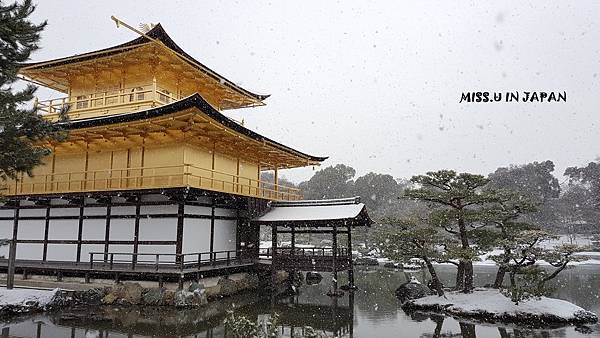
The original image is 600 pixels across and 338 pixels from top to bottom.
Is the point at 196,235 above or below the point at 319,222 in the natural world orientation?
below

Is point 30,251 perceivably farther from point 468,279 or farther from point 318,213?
point 468,279

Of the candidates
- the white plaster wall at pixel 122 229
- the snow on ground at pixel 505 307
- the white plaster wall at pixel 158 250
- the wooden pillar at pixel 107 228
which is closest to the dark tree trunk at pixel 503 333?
the snow on ground at pixel 505 307

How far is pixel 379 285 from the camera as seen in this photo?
2552 centimetres

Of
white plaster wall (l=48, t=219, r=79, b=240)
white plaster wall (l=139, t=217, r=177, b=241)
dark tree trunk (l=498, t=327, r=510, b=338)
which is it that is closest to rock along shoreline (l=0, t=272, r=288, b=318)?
white plaster wall (l=139, t=217, r=177, b=241)

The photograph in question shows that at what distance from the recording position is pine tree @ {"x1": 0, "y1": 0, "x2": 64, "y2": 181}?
463 inches

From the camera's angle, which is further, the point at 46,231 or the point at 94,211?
the point at 46,231

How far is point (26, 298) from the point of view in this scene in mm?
15555

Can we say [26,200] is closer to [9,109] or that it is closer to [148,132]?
[148,132]

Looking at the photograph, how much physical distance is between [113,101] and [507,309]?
21187 millimetres

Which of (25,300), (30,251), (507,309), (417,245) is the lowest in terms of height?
(507,309)

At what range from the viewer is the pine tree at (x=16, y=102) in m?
11.8

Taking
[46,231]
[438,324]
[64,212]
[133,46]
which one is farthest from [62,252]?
[438,324]

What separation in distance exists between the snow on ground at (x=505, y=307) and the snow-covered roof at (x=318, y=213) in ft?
17.3

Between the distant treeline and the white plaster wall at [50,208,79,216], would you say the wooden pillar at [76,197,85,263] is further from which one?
the distant treeline
